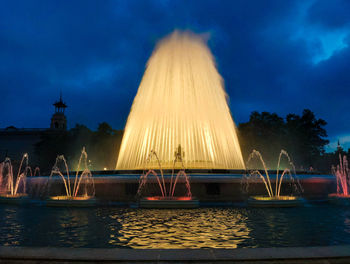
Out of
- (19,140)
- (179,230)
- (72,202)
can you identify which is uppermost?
(19,140)

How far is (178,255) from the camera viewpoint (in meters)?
3.98

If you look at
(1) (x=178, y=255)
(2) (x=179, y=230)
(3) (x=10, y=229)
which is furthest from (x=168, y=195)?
(1) (x=178, y=255)

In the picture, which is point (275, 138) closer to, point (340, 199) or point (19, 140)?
point (340, 199)

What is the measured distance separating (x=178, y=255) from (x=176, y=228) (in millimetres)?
2639

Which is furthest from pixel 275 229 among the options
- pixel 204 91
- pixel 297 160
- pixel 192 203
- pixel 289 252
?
pixel 297 160

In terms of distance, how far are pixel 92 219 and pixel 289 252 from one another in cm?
553

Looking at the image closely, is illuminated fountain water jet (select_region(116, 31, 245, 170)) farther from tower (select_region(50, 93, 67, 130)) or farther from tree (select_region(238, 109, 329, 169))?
tower (select_region(50, 93, 67, 130))

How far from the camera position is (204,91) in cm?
2158

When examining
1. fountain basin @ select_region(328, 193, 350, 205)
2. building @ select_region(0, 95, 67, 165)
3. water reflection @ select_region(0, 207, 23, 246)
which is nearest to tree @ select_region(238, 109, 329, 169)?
fountain basin @ select_region(328, 193, 350, 205)

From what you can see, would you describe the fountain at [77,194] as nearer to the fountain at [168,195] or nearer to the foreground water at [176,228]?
the foreground water at [176,228]

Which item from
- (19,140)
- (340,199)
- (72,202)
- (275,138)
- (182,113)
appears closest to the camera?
(72,202)

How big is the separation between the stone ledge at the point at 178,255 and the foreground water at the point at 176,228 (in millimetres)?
1018

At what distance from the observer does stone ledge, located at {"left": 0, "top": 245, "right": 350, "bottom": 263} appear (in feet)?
12.6

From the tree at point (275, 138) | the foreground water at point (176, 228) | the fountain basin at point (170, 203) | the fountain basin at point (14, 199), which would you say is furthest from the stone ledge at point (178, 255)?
the tree at point (275, 138)
